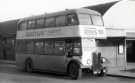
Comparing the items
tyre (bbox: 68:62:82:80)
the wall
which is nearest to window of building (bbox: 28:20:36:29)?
tyre (bbox: 68:62:82:80)

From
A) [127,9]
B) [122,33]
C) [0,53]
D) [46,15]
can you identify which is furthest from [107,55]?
[0,53]

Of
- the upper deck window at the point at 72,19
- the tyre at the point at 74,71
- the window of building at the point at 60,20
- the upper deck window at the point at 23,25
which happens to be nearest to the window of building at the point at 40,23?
the window of building at the point at 60,20

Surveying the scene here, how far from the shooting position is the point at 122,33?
76.6 ft

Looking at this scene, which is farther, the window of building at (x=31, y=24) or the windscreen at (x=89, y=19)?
the window of building at (x=31, y=24)

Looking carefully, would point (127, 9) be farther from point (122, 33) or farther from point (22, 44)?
point (22, 44)

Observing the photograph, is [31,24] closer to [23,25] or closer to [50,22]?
[23,25]

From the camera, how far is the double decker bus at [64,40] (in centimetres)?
1673

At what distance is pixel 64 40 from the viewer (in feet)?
58.2

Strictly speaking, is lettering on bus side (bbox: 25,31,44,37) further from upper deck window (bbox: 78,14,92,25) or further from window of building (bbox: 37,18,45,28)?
upper deck window (bbox: 78,14,92,25)

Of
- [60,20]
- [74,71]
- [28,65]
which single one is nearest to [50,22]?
[60,20]

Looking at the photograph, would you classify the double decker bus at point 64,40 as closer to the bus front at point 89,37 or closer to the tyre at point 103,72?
the bus front at point 89,37

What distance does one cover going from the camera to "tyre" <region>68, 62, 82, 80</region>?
16.5 m

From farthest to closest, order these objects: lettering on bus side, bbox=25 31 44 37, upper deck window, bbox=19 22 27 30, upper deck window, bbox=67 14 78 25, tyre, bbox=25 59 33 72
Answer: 1. upper deck window, bbox=19 22 27 30
2. tyre, bbox=25 59 33 72
3. lettering on bus side, bbox=25 31 44 37
4. upper deck window, bbox=67 14 78 25

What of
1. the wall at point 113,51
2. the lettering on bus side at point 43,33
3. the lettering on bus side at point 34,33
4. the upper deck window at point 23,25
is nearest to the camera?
the lettering on bus side at point 43,33
